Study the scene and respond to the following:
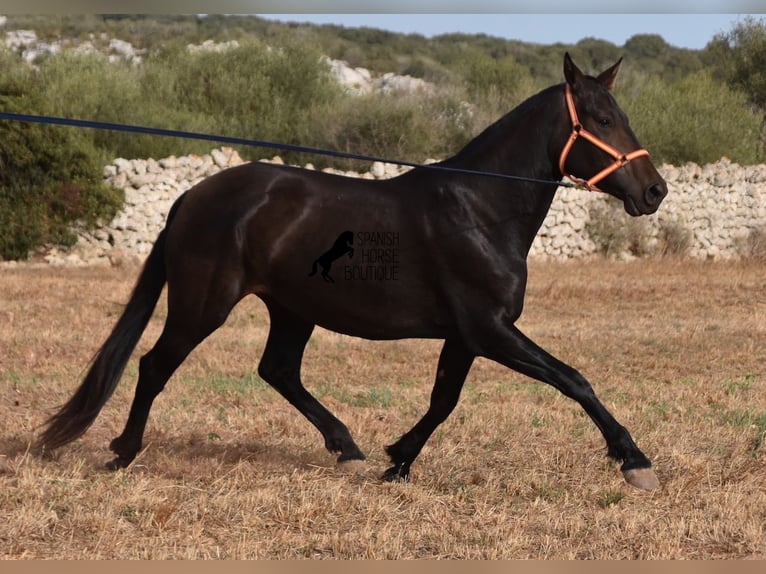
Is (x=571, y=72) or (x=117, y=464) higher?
(x=571, y=72)

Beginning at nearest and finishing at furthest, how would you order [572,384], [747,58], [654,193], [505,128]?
[572,384] → [654,193] → [505,128] → [747,58]

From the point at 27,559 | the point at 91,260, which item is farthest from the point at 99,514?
the point at 91,260

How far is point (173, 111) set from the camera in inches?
1100

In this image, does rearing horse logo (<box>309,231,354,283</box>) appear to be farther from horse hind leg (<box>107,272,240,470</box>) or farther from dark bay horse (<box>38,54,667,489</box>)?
horse hind leg (<box>107,272,240,470</box>)

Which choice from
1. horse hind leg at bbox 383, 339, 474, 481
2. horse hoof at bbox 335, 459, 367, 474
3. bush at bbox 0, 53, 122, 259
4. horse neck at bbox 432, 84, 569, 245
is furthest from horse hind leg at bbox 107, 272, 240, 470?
bush at bbox 0, 53, 122, 259

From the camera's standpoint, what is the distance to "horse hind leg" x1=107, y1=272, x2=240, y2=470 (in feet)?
19.2

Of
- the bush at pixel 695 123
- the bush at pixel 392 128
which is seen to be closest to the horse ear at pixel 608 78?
the bush at pixel 392 128

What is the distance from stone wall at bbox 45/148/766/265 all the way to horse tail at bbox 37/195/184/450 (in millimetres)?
13112

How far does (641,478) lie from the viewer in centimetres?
536

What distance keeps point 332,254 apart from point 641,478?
199 centimetres

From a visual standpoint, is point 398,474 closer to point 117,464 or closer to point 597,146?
point 117,464

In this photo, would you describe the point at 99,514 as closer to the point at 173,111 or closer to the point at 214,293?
the point at 214,293

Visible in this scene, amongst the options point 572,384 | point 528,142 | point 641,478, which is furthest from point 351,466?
point 528,142

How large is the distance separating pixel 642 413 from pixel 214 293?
3508 millimetres
